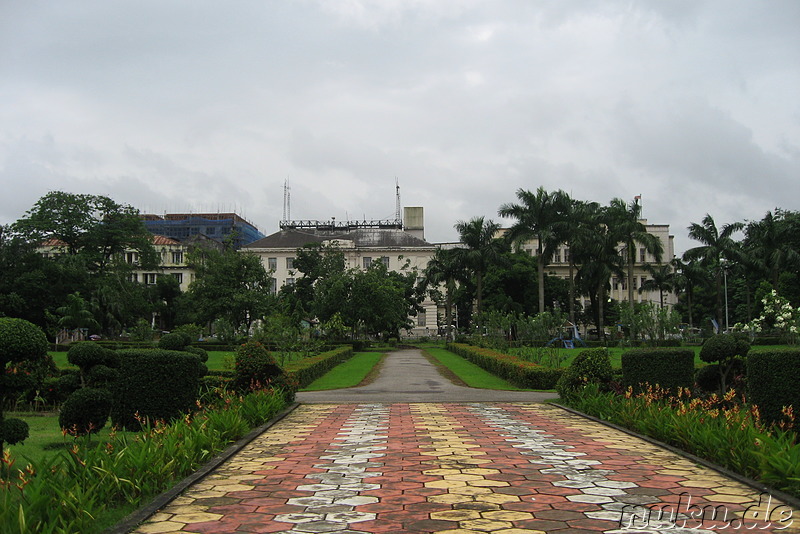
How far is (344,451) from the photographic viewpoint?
8.44m

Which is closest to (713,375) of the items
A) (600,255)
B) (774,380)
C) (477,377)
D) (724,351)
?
(724,351)

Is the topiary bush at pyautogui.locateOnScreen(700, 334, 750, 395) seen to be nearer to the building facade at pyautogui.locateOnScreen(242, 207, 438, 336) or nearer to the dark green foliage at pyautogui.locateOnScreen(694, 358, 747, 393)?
the dark green foliage at pyautogui.locateOnScreen(694, 358, 747, 393)

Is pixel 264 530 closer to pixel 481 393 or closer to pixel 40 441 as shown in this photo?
pixel 40 441

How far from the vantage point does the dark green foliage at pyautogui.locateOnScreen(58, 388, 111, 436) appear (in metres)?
7.91

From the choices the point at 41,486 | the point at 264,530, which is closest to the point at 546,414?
the point at 264,530

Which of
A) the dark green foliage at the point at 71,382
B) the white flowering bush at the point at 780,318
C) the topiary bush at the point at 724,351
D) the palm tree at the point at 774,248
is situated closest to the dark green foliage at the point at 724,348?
the topiary bush at the point at 724,351

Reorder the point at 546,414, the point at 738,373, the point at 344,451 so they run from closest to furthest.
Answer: the point at 344,451 < the point at 738,373 < the point at 546,414

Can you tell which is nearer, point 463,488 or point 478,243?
point 463,488

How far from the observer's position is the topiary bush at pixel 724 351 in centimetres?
1112

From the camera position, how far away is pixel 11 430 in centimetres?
641

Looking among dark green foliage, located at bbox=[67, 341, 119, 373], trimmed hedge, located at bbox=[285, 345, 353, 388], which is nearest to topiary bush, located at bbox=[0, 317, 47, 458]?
dark green foliage, located at bbox=[67, 341, 119, 373]

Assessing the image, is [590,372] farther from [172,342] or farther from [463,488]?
[463,488]

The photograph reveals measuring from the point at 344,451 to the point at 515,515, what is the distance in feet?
11.6

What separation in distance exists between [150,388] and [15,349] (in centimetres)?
342
